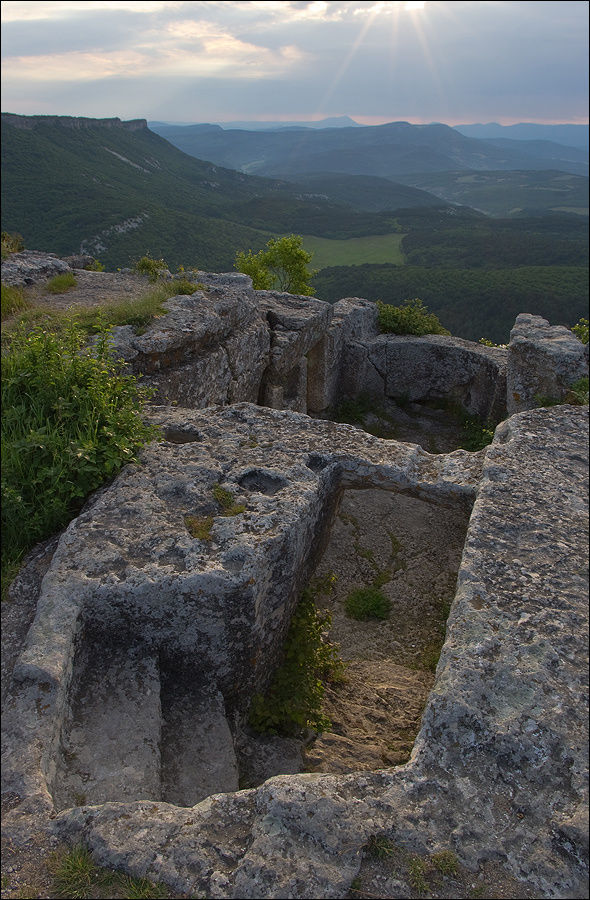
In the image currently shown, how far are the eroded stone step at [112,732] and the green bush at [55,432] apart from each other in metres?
1.10

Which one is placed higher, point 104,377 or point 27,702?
point 104,377

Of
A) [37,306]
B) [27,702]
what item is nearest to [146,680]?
[27,702]

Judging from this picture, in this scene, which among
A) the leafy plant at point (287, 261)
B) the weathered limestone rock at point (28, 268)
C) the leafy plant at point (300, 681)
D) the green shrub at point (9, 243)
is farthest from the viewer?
the leafy plant at point (287, 261)

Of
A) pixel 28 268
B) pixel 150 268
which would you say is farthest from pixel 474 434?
pixel 28 268

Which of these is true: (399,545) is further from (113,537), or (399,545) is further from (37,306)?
(37,306)

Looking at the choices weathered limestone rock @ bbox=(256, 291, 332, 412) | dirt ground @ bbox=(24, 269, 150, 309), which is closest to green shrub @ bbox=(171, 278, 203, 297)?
dirt ground @ bbox=(24, 269, 150, 309)

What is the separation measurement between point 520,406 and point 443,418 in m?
4.61

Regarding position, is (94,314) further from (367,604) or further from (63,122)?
(63,122)

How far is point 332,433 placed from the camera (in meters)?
5.77

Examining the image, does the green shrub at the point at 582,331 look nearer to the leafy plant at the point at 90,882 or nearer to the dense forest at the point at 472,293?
the leafy plant at the point at 90,882

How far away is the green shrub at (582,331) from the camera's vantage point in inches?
320

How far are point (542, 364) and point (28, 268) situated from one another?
871 cm

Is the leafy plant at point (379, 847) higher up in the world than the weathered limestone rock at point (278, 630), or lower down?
lower down

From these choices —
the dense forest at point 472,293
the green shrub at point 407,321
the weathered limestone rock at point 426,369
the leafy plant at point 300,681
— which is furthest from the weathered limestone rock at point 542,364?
the dense forest at point 472,293
